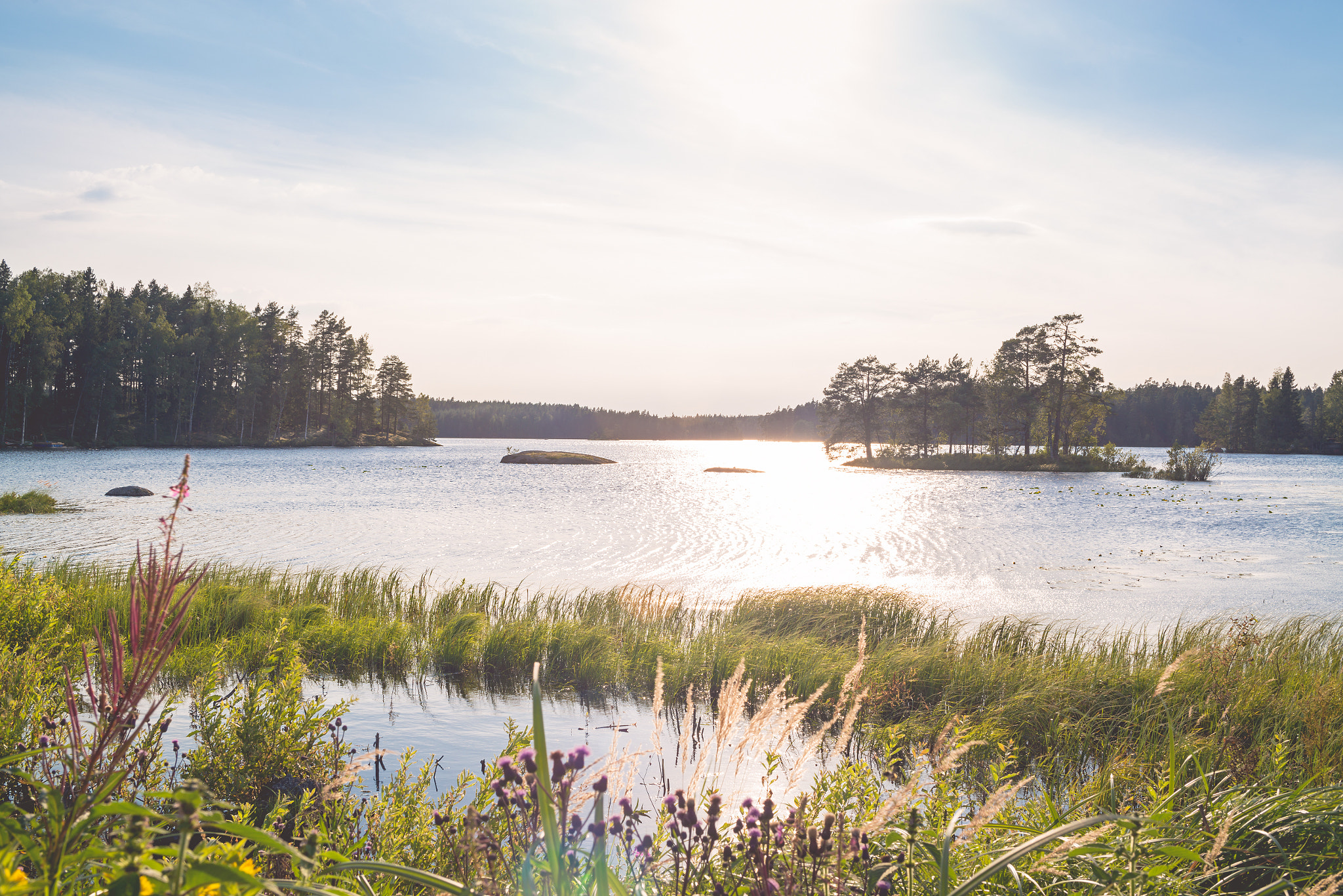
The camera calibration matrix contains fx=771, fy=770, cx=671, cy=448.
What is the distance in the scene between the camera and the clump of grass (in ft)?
88.7

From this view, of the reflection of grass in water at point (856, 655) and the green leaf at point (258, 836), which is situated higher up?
the green leaf at point (258, 836)

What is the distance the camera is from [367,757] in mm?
3102

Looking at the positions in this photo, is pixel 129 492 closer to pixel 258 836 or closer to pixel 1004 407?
pixel 258 836

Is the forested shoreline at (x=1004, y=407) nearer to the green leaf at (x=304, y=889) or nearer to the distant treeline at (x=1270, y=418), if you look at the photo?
the distant treeline at (x=1270, y=418)

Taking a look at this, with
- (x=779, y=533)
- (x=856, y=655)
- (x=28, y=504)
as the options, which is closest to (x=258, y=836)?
(x=856, y=655)

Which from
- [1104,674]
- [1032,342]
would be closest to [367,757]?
[1104,674]

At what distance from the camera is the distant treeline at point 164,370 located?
71.3 metres

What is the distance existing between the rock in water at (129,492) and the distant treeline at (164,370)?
155 ft

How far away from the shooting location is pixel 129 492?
33.9m

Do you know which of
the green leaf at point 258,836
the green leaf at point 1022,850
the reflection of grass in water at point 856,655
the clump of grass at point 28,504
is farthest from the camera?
the clump of grass at point 28,504

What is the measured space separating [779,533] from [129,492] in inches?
1124

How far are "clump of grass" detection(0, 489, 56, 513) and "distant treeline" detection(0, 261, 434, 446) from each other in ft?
170

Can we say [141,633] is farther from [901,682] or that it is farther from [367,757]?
[901,682]

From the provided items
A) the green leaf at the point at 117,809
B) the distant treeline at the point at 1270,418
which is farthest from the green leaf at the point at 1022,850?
the distant treeline at the point at 1270,418
